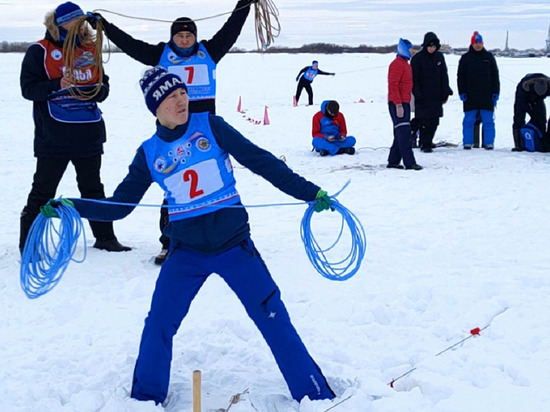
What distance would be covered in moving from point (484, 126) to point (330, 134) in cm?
247

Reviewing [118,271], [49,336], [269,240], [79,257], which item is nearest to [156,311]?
[49,336]

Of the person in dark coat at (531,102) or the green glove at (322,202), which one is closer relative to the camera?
the green glove at (322,202)

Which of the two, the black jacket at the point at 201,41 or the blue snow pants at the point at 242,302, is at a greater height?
the black jacket at the point at 201,41

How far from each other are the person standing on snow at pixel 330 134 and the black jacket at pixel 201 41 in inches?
228

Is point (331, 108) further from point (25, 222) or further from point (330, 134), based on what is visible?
point (25, 222)

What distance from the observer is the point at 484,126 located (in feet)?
34.2

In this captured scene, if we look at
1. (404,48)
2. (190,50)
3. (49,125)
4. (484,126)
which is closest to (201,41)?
(190,50)

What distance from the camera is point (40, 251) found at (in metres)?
3.18

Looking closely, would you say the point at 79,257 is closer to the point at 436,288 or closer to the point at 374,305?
the point at 374,305

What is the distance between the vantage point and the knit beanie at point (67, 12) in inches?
188

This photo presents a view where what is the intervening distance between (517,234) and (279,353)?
341 centimetres

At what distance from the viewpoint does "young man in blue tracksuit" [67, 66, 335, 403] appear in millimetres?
2943

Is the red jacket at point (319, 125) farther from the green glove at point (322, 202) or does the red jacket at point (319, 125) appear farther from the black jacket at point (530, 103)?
the green glove at point (322, 202)

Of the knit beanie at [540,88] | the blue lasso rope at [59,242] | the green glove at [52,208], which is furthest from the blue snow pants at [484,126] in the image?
the green glove at [52,208]
